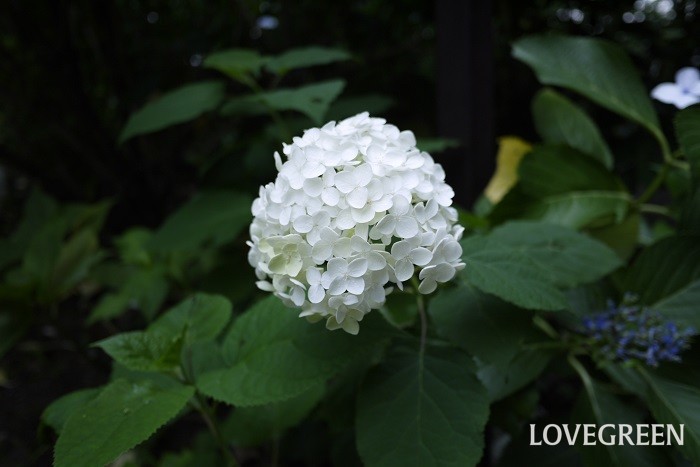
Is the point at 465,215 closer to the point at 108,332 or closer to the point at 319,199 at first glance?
the point at 319,199

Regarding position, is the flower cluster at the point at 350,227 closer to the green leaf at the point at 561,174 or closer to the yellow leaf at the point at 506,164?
the green leaf at the point at 561,174

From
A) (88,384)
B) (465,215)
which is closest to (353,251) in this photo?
(465,215)

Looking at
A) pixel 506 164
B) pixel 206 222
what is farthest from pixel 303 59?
pixel 506 164

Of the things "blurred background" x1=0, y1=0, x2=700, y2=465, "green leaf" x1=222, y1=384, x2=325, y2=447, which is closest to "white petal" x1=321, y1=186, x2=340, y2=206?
"green leaf" x1=222, y1=384, x2=325, y2=447

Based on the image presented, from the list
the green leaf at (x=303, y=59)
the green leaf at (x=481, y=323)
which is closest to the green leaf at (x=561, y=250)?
the green leaf at (x=481, y=323)

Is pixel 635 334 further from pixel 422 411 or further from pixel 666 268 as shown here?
pixel 422 411

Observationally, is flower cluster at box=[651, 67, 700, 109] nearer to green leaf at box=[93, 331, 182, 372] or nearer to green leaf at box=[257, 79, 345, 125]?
green leaf at box=[257, 79, 345, 125]
